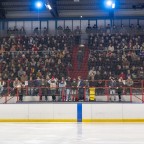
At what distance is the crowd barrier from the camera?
58.3ft

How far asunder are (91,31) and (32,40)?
4691 mm

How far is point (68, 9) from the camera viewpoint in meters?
30.4

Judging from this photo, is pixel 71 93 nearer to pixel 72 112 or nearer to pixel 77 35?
pixel 72 112

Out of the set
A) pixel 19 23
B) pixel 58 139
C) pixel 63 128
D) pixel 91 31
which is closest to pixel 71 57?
pixel 91 31

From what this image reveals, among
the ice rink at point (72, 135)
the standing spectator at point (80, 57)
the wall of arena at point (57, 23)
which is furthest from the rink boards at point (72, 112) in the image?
the wall of arena at point (57, 23)

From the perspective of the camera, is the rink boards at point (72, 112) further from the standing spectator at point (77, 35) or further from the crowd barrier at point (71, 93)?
the standing spectator at point (77, 35)

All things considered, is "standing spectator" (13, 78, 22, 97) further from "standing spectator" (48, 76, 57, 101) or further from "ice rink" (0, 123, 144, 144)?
"ice rink" (0, 123, 144, 144)

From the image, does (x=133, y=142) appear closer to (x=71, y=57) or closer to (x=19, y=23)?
(x=71, y=57)

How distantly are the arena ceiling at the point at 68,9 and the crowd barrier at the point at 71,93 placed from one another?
11086 millimetres

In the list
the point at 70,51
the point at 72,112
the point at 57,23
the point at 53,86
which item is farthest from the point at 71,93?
the point at 57,23

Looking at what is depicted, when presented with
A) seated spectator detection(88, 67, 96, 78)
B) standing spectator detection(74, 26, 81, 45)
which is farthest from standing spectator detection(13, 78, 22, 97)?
standing spectator detection(74, 26, 81, 45)

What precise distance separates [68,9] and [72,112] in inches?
630

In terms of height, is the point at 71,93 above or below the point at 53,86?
below

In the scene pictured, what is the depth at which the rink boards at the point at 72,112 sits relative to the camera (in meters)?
15.7
